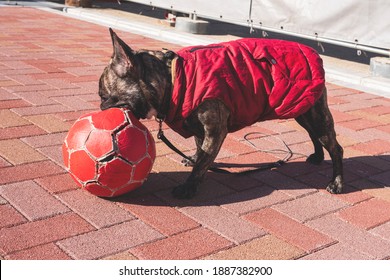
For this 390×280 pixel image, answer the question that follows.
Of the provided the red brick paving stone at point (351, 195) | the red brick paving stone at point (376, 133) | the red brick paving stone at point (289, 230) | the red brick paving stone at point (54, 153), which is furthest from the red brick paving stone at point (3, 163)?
the red brick paving stone at point (376, 133)

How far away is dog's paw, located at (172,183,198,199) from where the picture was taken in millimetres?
4180

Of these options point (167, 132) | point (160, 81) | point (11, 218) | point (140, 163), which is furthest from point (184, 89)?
point (167, 132)

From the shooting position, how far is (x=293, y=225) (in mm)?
3939

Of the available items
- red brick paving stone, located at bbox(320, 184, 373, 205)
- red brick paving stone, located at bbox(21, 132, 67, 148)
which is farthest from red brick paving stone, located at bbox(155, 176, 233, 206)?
red brick paving stone, located at bbox(21, 132, 67, 148)

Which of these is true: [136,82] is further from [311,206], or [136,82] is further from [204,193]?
[311,206]

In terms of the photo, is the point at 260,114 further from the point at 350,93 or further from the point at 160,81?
the point at 350,93

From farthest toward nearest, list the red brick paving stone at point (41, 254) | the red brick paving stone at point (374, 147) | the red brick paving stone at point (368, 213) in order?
the red brick paving stone at point (374, 147) < the red brick paving stone at point (368, 213) < the red brick paving stone at point (41, 254)

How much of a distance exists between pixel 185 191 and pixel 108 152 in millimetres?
691

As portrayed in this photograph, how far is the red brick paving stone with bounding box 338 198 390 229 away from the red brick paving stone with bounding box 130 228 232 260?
3.49 ft

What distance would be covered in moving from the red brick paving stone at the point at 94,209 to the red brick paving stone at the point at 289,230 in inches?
35.6

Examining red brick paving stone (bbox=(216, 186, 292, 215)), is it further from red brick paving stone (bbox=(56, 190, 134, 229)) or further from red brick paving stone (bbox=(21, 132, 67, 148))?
red brick paving stone (bbox=(21, 132, 67, 148))

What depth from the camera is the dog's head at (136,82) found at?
388cm

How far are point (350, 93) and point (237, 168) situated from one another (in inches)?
147

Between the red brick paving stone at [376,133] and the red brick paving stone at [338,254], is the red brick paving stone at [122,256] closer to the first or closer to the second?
the red brick paving stone at [338,254]
